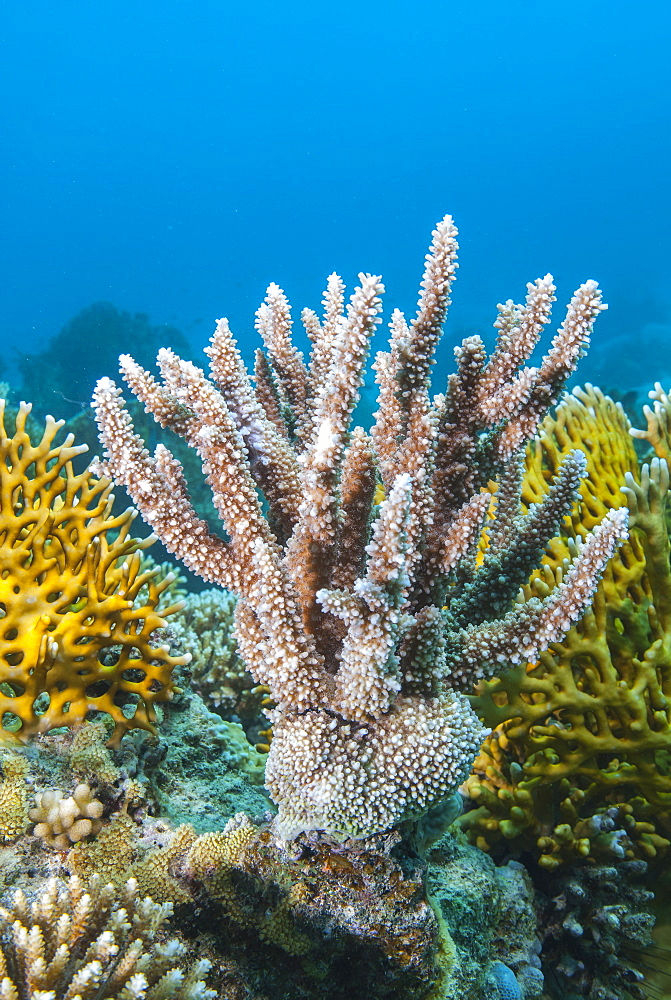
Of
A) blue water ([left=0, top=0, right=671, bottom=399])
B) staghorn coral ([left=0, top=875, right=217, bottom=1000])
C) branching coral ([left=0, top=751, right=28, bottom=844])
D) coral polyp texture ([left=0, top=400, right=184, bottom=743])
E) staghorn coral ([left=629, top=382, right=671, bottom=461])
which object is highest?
blue water ([left=0, top=0, right=671, bottom=399])

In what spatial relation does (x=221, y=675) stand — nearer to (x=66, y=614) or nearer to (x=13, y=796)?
(x=66, y=614)

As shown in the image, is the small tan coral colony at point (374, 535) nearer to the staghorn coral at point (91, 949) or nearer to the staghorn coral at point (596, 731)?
the staghorn coral at point (91, 949)

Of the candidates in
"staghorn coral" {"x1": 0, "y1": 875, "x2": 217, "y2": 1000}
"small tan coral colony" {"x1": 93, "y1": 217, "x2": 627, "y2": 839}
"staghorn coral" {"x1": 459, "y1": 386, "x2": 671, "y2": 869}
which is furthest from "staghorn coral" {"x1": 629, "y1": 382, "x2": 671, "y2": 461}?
"staghorn coral" {"x1": 0, "y1": 875, "x2": 217, "y2": 1000}

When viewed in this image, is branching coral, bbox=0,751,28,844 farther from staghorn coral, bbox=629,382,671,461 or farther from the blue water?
the blue water

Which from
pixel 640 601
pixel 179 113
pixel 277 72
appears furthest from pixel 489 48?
pixel 640 601

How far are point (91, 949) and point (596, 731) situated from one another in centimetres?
277

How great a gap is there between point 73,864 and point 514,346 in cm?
245

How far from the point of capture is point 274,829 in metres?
2.01

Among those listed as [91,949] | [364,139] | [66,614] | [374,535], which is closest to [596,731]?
[374,535]

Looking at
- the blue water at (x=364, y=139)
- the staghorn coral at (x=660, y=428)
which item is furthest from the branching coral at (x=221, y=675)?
the blue water at (x=364, y=139)

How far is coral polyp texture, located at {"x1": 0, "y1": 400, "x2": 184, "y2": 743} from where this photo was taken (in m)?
2.35

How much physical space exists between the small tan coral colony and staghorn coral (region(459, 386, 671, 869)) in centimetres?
104

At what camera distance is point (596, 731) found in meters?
3.22

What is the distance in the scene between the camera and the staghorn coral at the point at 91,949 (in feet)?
4.73
